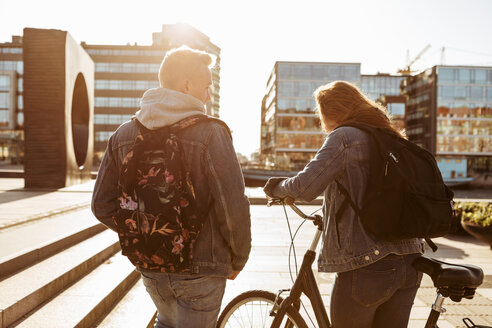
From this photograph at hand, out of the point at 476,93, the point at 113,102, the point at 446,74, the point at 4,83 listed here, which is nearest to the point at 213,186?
the point at 113,102

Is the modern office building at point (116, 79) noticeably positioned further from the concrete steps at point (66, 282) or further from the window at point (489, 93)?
the concrete steps at point (66, 282)

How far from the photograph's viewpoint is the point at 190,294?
1764mm

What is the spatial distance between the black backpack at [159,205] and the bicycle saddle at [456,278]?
1.04m

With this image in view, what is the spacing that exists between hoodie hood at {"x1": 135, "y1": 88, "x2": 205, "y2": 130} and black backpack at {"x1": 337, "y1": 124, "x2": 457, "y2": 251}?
31.9 inches

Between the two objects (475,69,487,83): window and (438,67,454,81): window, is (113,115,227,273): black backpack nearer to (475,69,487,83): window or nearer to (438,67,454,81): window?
(438,67,454,81): window

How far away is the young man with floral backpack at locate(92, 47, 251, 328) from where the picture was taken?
1.66 meters

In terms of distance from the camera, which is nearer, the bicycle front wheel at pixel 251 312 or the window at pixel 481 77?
the bicycle front wheel at pixel 251 312

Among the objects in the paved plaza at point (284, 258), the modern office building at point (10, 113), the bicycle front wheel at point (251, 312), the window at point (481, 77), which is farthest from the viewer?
the window at point (481, 77)

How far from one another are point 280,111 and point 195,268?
7013cm

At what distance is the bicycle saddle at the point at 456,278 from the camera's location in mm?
1819

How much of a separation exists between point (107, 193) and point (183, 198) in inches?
19.3

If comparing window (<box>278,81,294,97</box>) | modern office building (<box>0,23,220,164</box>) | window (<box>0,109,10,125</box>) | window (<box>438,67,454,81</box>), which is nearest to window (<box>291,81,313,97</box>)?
window (<box>278,81,294,97</box>)

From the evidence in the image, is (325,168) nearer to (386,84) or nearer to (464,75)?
(464,75)

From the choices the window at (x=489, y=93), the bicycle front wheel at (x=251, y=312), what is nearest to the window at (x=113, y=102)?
the window at (x=489, y=93)
